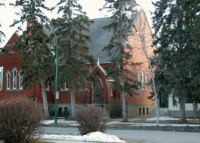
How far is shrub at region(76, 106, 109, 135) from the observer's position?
57.9 ft

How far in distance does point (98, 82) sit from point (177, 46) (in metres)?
13.2

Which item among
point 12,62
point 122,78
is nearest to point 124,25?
point 122,78

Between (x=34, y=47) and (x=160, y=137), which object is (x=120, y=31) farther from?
(x=160, y=137)

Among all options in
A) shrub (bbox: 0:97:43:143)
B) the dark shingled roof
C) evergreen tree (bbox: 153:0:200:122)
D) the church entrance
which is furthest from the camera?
the dark shingled roof

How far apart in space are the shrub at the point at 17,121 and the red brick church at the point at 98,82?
93.8ft

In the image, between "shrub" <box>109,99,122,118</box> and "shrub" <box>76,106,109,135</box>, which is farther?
"shrub" <box>109,99,122,118</box>

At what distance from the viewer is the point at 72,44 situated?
36.4 meters

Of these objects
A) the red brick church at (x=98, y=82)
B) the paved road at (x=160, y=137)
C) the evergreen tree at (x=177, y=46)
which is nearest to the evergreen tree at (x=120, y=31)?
the evergreen tree at (x=177, y=46)

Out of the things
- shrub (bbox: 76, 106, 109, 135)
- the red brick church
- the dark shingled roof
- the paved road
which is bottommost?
the paved road

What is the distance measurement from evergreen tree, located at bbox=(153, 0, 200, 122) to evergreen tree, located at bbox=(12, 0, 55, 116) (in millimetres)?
12578

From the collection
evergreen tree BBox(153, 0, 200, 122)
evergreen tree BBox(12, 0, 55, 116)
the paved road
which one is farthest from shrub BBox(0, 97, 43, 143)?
evergreen tree BBox(12, 0, 55, 116)

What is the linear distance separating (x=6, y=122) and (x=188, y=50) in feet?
68.0

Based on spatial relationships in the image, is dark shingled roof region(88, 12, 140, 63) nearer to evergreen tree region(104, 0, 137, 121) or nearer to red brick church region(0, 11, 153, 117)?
red brick church region(0, 11, 153, 117)

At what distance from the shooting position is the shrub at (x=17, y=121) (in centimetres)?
1247
